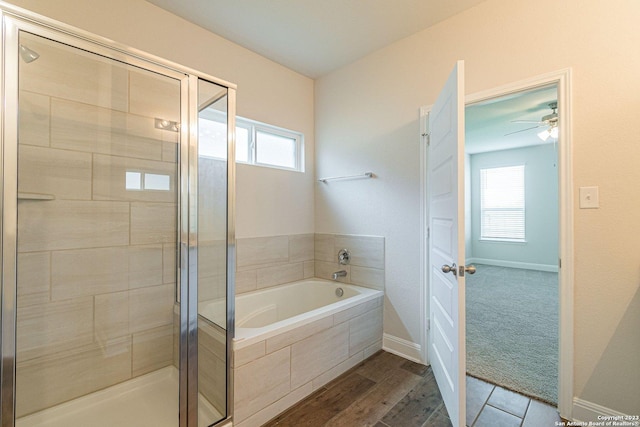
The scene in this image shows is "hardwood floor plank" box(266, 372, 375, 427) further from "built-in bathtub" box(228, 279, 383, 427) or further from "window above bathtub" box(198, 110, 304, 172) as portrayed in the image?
"window above bathtub" box(198, 110, 304, 172)

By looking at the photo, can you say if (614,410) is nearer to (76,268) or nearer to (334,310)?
(334,310)

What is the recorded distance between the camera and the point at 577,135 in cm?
164

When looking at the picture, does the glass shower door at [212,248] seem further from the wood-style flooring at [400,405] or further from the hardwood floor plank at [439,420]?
the hardwood floor plank at [439,420]

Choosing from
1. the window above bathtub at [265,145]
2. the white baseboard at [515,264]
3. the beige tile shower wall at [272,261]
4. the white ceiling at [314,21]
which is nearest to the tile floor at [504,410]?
the beige tile shower wall at [272,261]

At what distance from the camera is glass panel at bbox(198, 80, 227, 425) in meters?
1.59

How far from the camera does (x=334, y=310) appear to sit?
2.11 metres

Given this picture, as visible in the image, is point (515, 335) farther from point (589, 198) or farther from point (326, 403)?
point (326, 403)

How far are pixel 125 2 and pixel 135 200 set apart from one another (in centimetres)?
134

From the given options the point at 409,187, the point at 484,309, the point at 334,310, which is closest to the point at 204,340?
the point at 334,310

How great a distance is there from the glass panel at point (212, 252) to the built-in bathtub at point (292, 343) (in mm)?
96

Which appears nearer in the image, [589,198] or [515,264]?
[589,198]

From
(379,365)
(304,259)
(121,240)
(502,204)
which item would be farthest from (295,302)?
(502,204)

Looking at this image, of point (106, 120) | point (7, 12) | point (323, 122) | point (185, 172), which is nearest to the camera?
point (7, 12)

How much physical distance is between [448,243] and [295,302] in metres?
1.70
